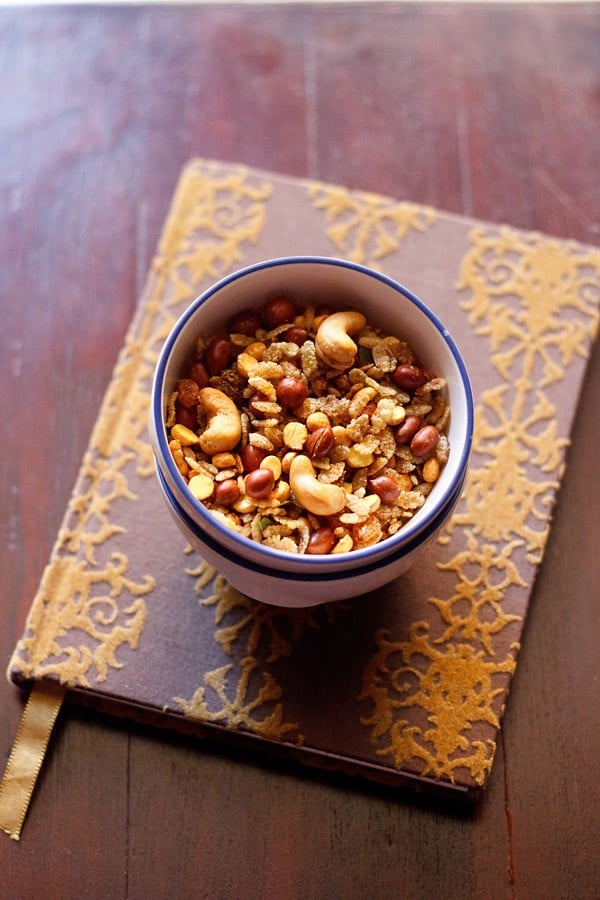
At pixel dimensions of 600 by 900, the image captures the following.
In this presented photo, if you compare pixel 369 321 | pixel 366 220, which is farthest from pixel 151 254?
pixel 369 321

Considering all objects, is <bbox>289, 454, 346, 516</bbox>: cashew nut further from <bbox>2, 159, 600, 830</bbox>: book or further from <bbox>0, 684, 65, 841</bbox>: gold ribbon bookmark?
<bbox>0, 684, 65, 841</bbox>: gold ribbon bookmark

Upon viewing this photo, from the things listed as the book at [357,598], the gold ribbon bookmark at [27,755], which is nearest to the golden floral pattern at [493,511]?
the book at [357,598]

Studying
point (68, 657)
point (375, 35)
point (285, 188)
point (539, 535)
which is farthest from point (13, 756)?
point (375, 35)

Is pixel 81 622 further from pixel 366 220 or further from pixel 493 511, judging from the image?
pixel 366 220

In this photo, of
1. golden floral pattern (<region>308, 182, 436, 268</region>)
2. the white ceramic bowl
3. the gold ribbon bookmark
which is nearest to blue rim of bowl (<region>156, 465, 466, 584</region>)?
the white ceramic bowl

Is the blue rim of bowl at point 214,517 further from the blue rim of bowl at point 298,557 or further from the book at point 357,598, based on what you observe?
the book at point 357,598

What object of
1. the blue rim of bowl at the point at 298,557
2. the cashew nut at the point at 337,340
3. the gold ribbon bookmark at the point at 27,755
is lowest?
the gold ribbon bookmark at the point at 27,755
